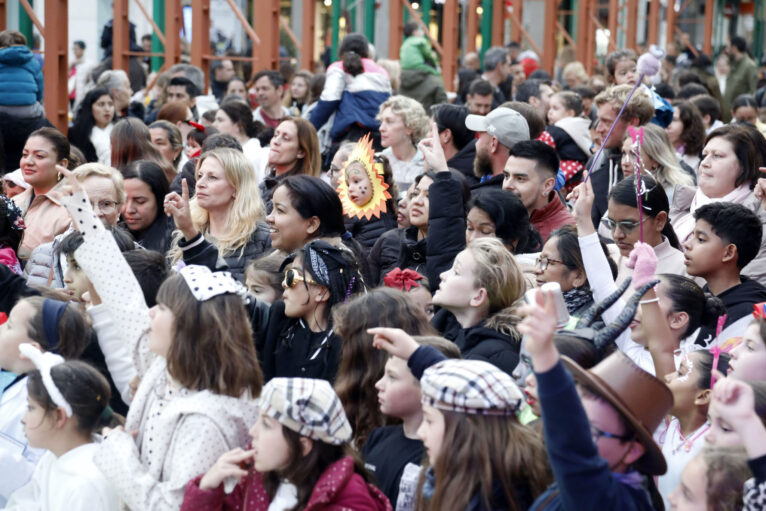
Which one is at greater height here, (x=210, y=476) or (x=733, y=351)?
(x=733, y=351)

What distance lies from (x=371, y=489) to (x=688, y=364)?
4.44 ft

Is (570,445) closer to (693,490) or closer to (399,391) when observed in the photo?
(693,490)

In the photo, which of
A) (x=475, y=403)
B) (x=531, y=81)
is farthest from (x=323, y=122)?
(x=475, y=403)

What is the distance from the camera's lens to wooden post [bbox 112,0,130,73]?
555 inches

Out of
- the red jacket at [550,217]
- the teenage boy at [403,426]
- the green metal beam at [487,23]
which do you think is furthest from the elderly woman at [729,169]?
the green metal beam at [487,23]

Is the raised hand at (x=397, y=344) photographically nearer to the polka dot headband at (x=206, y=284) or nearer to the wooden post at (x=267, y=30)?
the polka dot headband at (x=206, y=284)

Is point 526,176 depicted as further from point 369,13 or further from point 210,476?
point 369,13

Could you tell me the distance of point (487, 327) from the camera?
166 inches

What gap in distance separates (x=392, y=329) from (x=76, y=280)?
6.47ft

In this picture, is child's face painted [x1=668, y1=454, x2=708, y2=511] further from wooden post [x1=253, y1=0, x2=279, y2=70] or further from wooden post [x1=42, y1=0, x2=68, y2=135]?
wooden post [x1=253, y1=0, x2=279, y2=70]

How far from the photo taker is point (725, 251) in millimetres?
4930

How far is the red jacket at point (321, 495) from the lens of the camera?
3082 mm

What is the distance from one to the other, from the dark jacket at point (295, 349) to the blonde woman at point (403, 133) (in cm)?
309

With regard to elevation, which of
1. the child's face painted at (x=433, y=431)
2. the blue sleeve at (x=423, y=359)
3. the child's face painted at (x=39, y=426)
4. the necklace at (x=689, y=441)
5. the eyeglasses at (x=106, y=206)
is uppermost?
the eyeglasses at (x=106, y=206)
